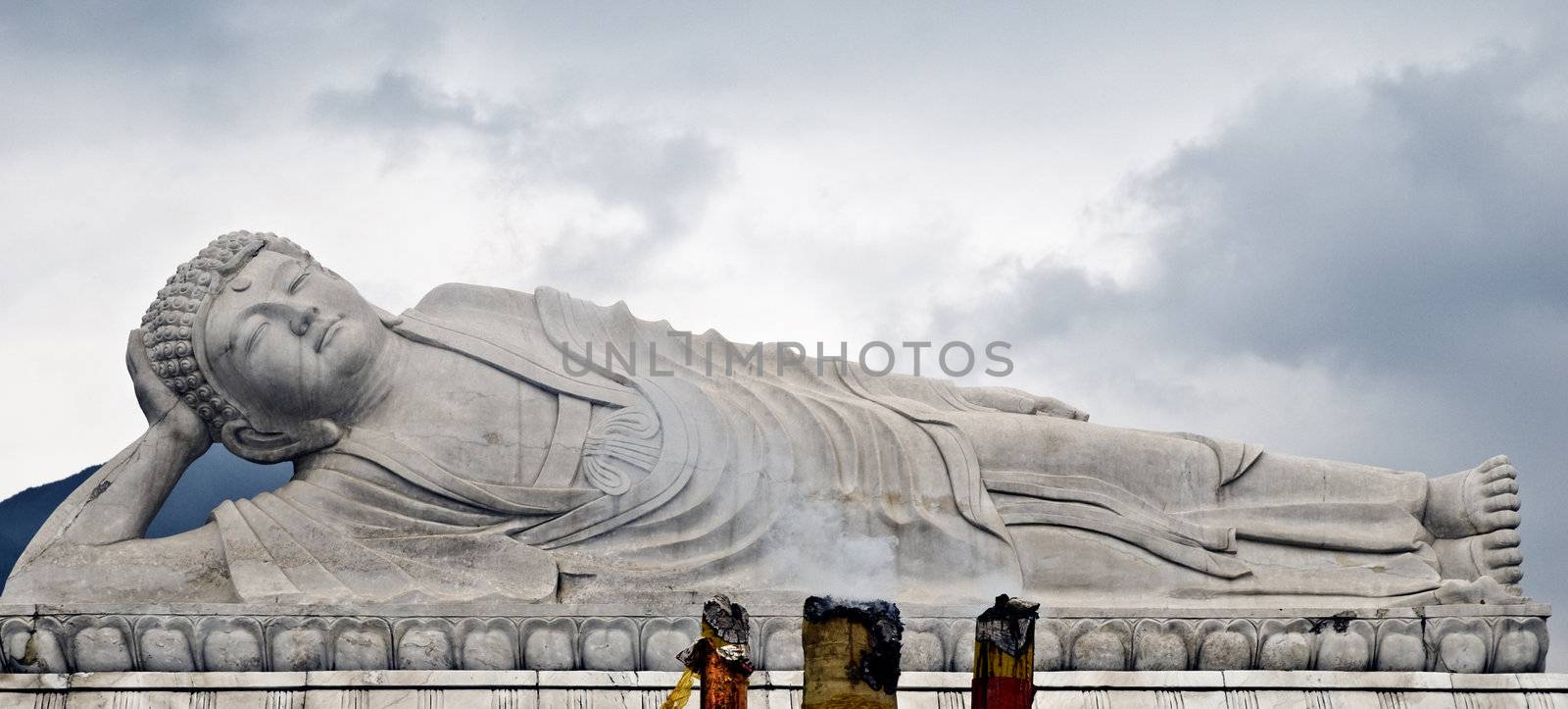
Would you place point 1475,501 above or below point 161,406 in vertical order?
below

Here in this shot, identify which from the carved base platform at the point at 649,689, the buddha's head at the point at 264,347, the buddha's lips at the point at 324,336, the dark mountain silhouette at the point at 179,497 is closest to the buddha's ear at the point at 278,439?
the buddha's head at the point at 264,347

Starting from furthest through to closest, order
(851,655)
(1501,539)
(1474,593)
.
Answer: (1501,539) < (1474,593) < (851,655)

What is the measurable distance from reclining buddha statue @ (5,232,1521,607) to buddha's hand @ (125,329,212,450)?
0.04 feet

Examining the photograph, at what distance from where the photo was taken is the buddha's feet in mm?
10016

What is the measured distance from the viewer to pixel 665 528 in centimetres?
983

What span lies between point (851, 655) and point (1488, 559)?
4859 mm

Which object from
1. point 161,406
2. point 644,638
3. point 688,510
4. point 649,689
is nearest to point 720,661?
point 649,689

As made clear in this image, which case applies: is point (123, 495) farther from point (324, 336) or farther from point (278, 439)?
point (324, 336)

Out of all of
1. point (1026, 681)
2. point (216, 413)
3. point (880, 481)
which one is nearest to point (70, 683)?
point (216, 413)

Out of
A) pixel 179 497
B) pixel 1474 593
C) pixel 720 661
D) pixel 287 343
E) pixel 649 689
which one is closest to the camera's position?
pixel 720 661

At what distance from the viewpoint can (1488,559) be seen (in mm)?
10039

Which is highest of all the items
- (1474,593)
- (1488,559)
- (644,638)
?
(1488,559)

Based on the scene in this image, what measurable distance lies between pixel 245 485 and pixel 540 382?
5580mm

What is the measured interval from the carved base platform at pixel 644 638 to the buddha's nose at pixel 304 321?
144 centimetres
